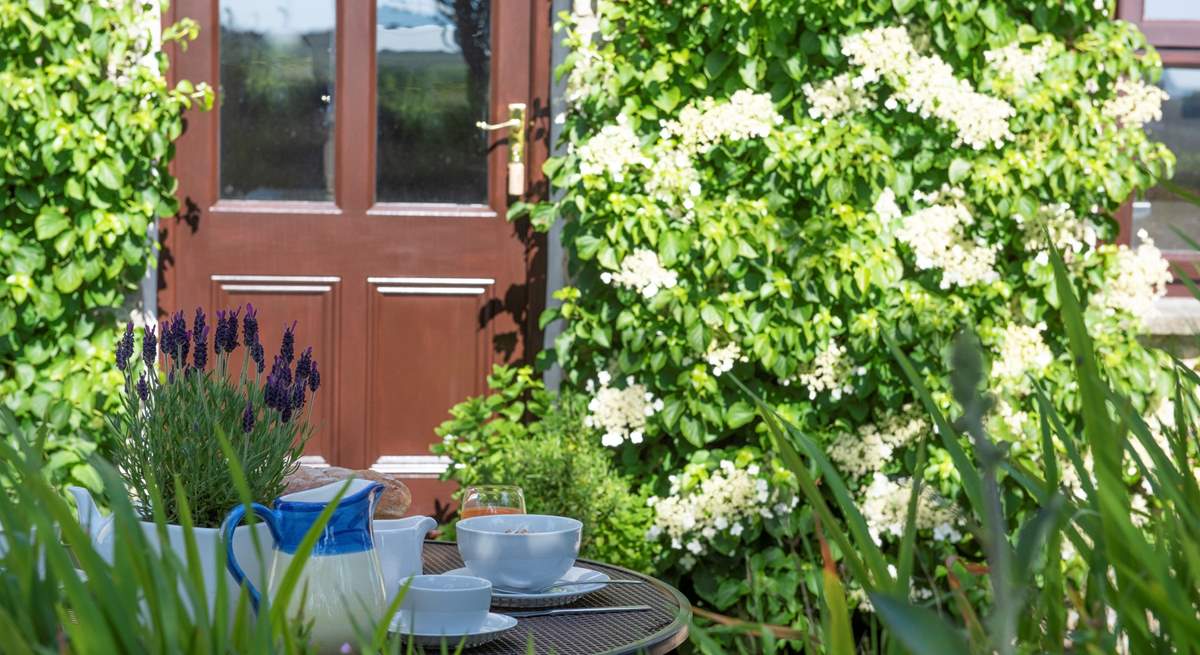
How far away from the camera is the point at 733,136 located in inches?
133

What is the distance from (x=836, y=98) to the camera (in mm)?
3432

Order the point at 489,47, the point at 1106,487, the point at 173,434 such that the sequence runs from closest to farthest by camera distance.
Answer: the point at 1106,487, the point at 173,434, the point at 489,47

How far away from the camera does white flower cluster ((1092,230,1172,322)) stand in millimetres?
3385

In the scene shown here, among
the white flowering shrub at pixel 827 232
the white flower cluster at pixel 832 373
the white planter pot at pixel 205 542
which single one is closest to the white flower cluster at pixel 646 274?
the white flowering shrub at pixel 827 232

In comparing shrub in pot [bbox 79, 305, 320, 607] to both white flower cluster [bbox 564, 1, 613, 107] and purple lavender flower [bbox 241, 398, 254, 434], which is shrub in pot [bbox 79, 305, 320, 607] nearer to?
purple lavender flower [bbox 241, 398, 254, 434]

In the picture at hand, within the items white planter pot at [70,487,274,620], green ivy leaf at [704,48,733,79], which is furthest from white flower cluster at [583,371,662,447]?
white planter pot at [70,487,274,620]

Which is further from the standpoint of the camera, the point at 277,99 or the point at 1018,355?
the point at 277,99

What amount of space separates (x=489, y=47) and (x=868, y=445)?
163 cm

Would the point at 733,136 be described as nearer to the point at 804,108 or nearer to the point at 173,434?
the point at 804,108

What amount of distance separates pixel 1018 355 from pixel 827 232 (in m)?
0.60

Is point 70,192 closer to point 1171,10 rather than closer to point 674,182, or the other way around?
point 674,182

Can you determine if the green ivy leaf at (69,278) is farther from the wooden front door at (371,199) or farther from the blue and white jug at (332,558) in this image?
the blue and white jug at (332,558)

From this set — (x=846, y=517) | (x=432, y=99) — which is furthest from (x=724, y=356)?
(x=846, y=517)

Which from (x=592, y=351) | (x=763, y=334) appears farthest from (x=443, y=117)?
(x=763, y=334)
